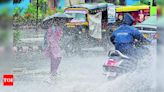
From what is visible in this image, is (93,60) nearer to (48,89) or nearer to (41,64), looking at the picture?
(41,64)

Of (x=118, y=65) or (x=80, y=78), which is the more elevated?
(x=118, y=65)

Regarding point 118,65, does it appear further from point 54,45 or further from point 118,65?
point 54,45

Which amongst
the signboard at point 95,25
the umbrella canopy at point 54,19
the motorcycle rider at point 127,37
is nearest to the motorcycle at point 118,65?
the motorcycle rider at point 127,37

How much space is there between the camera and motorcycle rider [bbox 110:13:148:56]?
276 inches

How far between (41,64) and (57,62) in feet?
5.91

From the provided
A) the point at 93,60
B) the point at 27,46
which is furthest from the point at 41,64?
the point at 93,60

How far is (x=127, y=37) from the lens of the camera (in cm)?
704

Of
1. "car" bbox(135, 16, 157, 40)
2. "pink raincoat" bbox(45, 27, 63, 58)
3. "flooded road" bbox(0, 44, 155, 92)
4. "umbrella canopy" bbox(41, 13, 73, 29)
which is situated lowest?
"flooded road" bbox(0, 44, 155, 92)

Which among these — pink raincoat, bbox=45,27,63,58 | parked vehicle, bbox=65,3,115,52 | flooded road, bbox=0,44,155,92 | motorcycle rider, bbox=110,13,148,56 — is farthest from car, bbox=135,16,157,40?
pink raincoat, bbox=45,27,63,58

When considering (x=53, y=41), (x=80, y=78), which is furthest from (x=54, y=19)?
(x=80, y=78)

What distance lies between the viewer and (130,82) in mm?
6777

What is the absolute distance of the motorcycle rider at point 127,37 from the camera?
7020 millimetres

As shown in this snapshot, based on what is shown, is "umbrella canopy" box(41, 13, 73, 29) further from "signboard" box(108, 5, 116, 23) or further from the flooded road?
"signboard" box(108, 5, 116, 23)

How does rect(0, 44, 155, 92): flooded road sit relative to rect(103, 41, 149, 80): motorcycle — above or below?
below
